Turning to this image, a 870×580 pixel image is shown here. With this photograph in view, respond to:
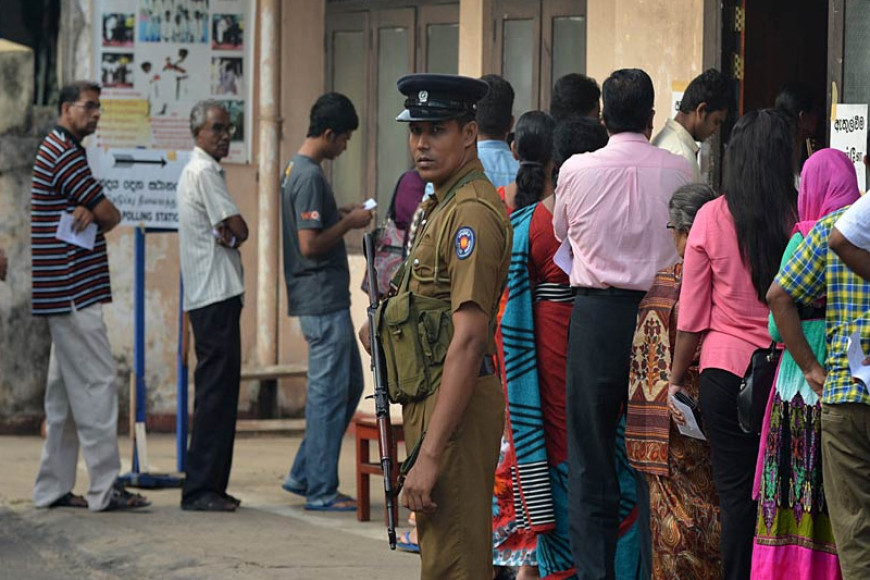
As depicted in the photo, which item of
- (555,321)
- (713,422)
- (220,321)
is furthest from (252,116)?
(713,422)

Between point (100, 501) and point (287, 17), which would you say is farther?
point (287, 17)

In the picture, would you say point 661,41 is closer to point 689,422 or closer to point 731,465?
point 689,422

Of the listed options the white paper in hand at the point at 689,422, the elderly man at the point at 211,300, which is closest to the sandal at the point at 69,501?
the elderly man at the point at 211,300

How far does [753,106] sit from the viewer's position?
8156mm

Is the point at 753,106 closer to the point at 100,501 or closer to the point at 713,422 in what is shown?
the point at 713,422

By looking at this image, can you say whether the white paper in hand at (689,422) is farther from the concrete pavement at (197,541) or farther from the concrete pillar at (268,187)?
the concrete pillar at (268,187)

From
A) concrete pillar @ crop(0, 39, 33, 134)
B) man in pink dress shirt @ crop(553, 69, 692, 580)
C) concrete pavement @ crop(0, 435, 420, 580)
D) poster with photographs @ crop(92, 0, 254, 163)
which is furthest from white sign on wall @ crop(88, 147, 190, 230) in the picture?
man in pink dress shirt @ crop(553, 69, 692, 580)

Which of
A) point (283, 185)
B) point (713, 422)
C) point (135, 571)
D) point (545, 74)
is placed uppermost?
point (545, 74)

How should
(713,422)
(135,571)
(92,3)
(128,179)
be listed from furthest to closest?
1. (92,3)
2. (128,179)
3. (135,571)
4. (713,422)

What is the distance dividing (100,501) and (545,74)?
3.47 m

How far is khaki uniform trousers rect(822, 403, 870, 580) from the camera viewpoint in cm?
498

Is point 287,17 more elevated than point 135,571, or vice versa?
point 287,17

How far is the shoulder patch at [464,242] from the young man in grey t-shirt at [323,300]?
3892mm

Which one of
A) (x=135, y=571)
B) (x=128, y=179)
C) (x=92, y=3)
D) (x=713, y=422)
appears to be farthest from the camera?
(x=92, y=3)
